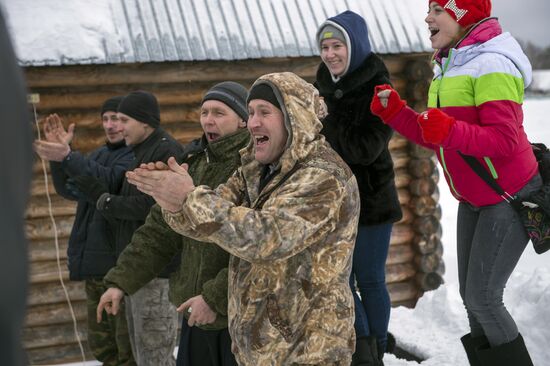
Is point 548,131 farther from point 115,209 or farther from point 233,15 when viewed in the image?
point 115,209

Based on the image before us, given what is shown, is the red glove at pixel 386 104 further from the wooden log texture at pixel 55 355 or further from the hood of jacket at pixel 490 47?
the wooden log texture at pixel 55 355

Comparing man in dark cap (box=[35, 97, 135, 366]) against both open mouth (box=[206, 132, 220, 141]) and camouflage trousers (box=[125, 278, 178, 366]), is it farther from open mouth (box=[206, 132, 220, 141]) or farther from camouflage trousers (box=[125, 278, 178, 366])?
open mouth (box=[206, 132, 220, 141])

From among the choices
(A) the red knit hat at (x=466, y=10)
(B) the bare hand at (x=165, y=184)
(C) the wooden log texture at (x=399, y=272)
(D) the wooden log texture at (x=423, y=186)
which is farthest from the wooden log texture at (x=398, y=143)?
(B) the bare hand at (x=165, y=184)

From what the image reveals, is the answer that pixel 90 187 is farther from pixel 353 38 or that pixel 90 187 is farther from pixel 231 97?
pixel 353 38

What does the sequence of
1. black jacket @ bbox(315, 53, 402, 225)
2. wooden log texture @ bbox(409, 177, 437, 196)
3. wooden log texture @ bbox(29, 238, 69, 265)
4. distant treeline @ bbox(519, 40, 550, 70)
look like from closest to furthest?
black jacket @ bbox(315, 53, 402, 225)
wooden log texture @ bbox(29, 238, 69, 265)
wooden log texture @ bbox(409, 177, 437, 196)
distant treeline @ bbox(519, 40, 550, 70)

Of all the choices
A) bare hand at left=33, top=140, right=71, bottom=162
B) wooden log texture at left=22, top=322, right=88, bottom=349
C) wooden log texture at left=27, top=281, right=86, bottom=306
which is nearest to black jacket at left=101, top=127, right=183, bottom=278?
bare hand at left=33, top=140, right=71, bottom=162

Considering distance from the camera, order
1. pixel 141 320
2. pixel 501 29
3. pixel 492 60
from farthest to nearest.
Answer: pixel 141 320 < pixel 501 29 < pixel 492 60

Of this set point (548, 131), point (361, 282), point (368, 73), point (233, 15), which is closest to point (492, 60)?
point (368, 73)

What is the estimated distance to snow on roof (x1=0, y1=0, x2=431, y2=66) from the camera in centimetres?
605

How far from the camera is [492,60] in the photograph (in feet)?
10.6

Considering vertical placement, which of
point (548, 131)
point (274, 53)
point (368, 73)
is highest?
point (548, 131)

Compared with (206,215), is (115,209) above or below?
above

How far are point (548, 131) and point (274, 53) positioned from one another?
3170cm

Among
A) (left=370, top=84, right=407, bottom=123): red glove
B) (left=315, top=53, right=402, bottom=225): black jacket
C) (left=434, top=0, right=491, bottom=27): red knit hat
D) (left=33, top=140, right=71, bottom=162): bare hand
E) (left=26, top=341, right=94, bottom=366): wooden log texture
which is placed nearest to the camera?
(left=434, top=0, right=491, bottom=27): red knit hat
